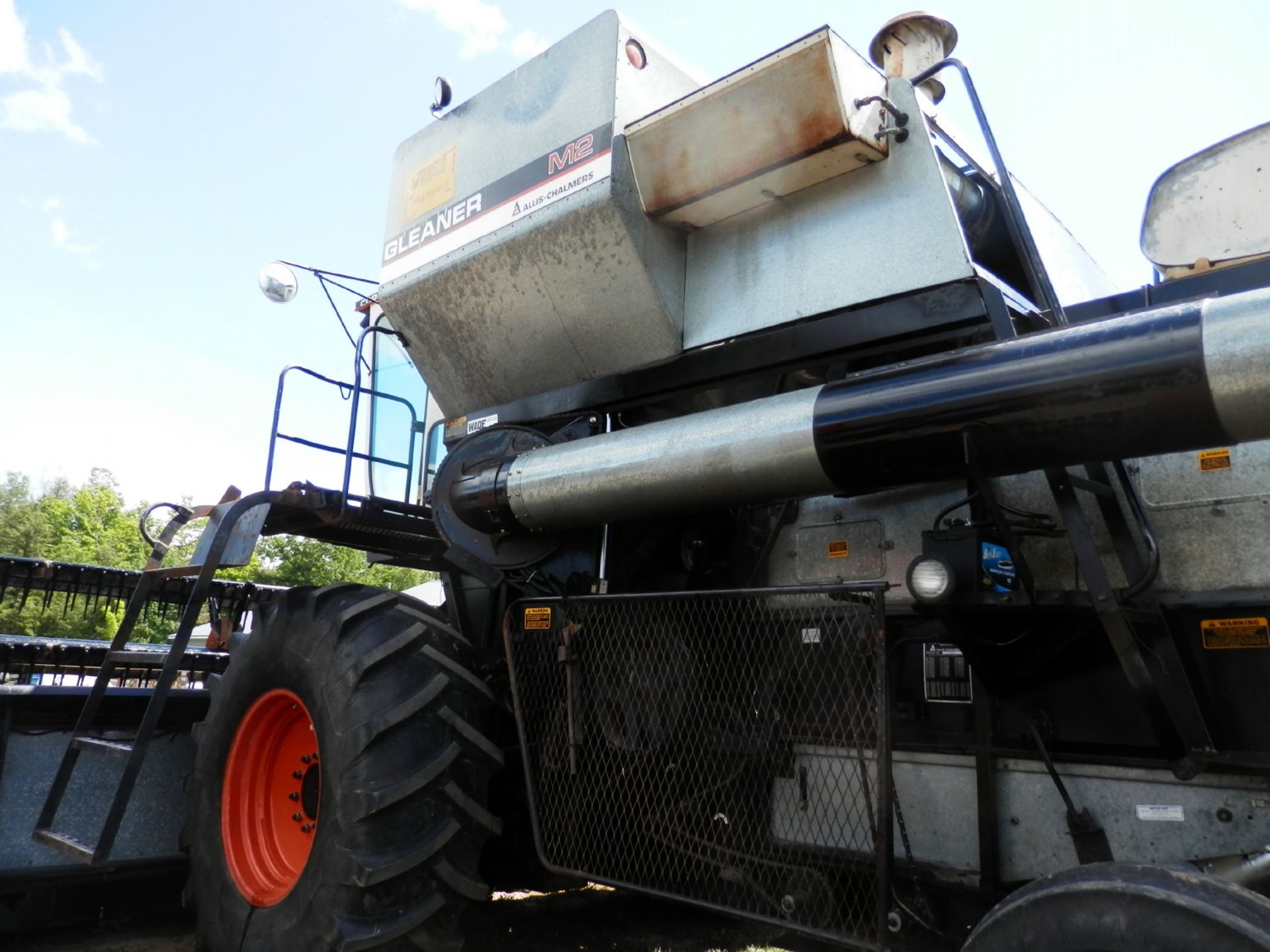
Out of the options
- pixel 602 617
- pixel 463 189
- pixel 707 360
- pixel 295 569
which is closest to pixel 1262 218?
pixel 707 360

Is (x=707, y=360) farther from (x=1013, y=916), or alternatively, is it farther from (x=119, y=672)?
(x=119, y=672)

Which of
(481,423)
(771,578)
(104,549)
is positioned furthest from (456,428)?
(104,549)

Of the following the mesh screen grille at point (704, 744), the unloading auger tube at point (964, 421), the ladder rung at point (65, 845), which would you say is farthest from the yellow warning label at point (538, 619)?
the ladder rung at point (65, 845)

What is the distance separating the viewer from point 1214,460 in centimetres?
265

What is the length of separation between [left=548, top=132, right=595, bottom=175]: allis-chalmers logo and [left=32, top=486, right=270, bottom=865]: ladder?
5.96 ft

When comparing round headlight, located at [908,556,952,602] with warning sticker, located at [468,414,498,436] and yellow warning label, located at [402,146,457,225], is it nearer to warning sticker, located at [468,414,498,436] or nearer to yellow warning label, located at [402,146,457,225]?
warning sticker, located at [468,414,498,436]

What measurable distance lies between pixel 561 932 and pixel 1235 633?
326cm

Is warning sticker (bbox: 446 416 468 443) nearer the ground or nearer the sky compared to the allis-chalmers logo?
nearer the ground

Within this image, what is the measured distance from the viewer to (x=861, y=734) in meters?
3.17

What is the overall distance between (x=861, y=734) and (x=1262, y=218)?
2.03 metres

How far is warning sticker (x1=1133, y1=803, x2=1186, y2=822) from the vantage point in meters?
2.54

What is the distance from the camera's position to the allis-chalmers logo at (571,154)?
3627 mm

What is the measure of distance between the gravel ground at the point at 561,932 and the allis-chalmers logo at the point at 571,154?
291 cm

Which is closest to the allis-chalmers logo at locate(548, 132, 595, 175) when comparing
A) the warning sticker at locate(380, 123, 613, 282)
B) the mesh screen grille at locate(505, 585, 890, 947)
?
the warning sticker at locate(380, 123, 613, 282)
